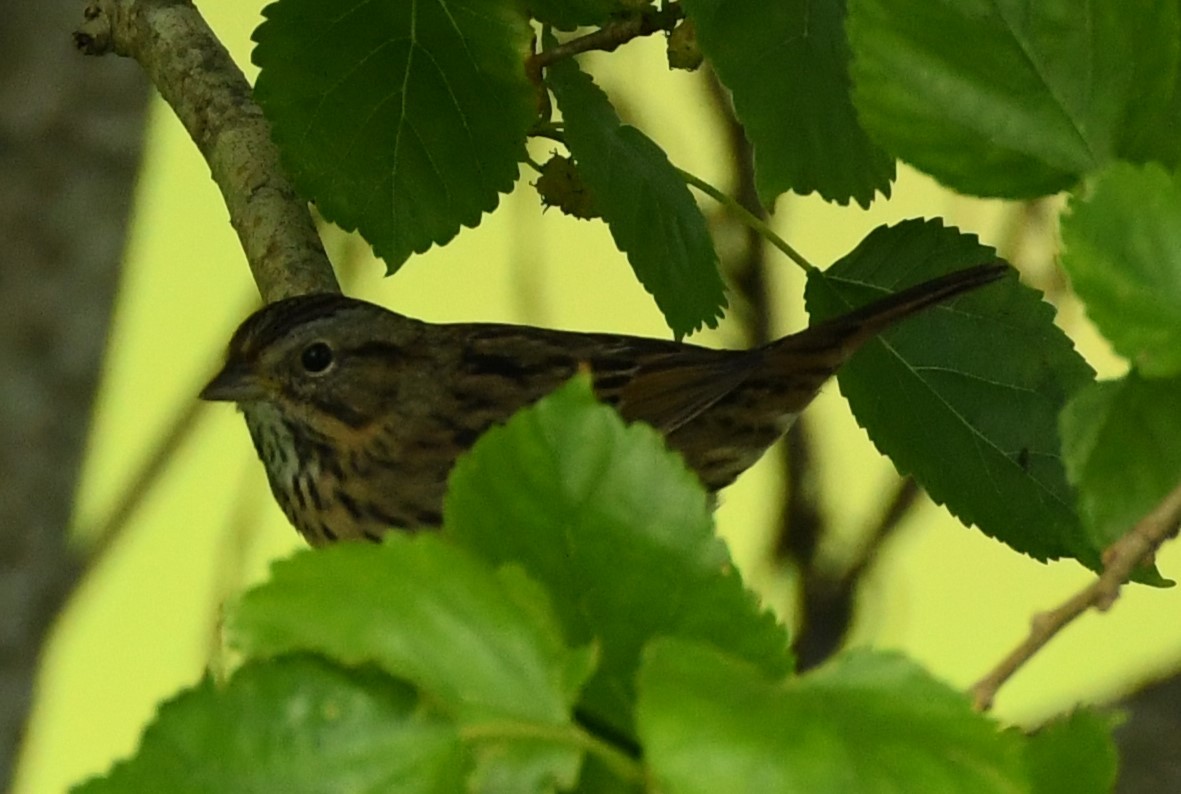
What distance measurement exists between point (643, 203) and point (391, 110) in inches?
6.1

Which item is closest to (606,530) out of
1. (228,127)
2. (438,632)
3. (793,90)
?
(438,632)

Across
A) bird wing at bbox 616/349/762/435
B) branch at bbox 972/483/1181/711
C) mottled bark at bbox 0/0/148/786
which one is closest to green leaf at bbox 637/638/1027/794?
branch at bbox 972/483/1181/711

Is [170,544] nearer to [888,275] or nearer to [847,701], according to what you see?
[888,275]

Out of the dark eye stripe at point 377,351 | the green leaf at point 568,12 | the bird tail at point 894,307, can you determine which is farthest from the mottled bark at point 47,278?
the green leaf at point 568,12

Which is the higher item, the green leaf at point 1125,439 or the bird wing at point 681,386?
the bird wing at point 681,386

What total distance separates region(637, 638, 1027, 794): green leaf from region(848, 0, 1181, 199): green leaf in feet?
0.36

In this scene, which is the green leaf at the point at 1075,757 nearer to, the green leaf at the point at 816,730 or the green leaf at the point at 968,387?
the green leaf at the point at 816,730

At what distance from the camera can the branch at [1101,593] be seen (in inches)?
8.3

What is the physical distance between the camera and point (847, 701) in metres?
0.20

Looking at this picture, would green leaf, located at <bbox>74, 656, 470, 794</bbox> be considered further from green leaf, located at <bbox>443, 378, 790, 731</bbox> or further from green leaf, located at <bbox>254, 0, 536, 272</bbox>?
green leaf, located at <bbox>254, 0, 536, 272</bbox>

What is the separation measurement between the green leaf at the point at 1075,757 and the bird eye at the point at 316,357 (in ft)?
2.41

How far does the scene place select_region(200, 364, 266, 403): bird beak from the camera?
926 millimetres

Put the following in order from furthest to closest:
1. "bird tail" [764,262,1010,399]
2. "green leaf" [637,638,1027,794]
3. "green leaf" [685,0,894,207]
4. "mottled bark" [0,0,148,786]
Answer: "mottled bark" [0,0,148,786]
"bird tail" [764,262,1010,399]
"green leaf" [685,0,894,207]
"green leaf" [637,638,1027,794]

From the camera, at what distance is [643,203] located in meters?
0.70
